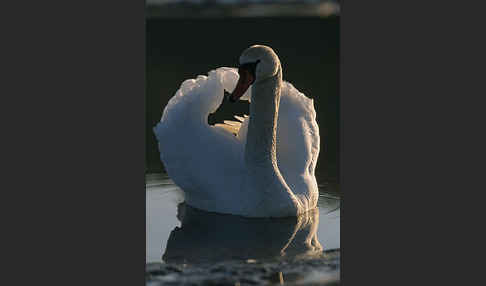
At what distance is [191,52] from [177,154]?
26.5ft

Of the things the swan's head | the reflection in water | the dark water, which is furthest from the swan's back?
the dark water

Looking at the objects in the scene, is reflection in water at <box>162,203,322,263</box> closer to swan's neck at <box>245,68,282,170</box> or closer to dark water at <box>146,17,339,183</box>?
swan's neck at <box>245,68,282,170</box>

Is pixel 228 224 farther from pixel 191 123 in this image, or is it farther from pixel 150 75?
pixel 150 75

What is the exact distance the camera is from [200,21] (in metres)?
18.8

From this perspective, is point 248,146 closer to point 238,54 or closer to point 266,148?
point 266,148

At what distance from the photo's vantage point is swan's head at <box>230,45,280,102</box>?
768 centimetres

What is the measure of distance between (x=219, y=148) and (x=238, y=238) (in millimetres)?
1146

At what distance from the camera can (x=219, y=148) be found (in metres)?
8.59

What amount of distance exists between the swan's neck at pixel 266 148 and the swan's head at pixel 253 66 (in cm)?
18

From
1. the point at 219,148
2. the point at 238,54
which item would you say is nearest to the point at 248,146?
the point at 219,148

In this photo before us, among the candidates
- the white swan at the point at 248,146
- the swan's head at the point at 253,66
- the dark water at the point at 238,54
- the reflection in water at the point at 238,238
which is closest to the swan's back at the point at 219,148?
the white swan at the point at 248,146

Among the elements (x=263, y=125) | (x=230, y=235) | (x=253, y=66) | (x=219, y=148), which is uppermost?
(x=253, y=66)

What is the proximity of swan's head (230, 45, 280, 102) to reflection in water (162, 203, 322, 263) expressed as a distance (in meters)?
1.25

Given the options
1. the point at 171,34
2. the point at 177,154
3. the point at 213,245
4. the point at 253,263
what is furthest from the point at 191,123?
the point at 171,34
